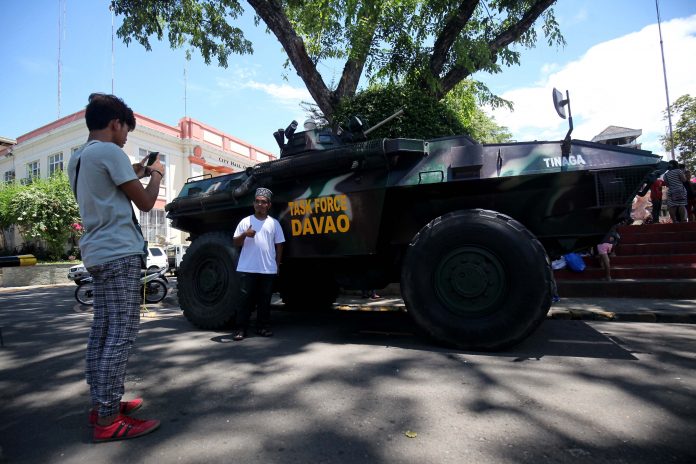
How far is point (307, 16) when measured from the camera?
28.9 feet

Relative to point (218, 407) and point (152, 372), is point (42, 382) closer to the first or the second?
point (152, 372)

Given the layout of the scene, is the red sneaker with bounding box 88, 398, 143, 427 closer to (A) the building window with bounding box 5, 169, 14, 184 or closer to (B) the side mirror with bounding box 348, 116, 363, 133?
(B) the side mirror with bounding box 348, 116, 363, 133

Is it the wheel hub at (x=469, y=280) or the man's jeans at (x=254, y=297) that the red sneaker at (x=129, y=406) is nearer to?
the man's jeans at (x=254, y=297)

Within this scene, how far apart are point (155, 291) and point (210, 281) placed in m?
5.16

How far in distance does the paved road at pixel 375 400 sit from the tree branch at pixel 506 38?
6.11 metres

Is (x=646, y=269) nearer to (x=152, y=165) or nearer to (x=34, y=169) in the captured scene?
(x=152, y=165)

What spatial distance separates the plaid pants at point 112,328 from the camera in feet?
7.10

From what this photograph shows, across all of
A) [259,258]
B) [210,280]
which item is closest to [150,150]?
[210,280]

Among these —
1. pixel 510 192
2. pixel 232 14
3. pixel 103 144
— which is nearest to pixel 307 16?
pixel 232 14

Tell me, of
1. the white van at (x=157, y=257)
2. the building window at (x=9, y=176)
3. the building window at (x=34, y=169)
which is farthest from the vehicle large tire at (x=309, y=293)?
the building window at (x=9, y=176)

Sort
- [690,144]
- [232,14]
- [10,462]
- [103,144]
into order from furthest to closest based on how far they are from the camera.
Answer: [690,144]
[232,14]
[103,144]
[10,462]

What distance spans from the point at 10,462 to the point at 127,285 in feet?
2.97

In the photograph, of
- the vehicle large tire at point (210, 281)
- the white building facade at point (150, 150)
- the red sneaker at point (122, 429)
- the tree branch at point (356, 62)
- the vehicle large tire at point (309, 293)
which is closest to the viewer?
the red sneaker at point (122, 429)

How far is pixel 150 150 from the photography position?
23.1 meters
